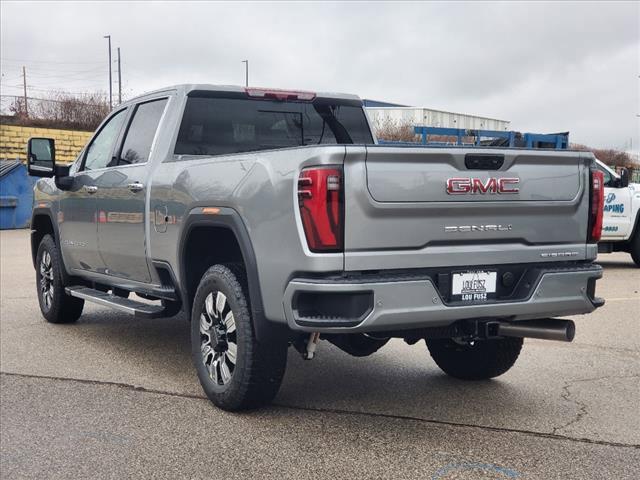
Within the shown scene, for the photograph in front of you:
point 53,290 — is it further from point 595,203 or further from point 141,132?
point 595,203

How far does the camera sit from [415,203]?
3.98m

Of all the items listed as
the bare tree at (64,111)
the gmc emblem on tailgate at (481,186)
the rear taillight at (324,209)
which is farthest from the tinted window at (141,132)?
the bare tree at (64,111)

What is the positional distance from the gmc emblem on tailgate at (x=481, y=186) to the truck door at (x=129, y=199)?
252cm

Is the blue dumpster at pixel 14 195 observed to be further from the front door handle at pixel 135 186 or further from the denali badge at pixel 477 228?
the denali badge at pixel 477 228

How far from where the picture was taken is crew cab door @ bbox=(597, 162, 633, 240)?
40.7 feet

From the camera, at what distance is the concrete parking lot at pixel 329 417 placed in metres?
3.84

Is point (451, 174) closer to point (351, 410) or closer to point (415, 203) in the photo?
point (415, 203)

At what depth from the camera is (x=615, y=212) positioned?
12469 millimetres

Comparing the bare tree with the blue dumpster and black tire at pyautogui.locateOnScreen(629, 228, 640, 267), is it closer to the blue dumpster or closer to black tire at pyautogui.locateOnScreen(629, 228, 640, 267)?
the blue dumpster

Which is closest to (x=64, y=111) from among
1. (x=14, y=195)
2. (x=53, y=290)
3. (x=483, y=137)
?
(x=14, y=195)

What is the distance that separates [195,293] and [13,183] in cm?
1780

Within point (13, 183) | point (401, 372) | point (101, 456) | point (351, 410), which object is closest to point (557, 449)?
point (351, 410)

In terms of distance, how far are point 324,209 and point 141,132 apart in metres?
2.88

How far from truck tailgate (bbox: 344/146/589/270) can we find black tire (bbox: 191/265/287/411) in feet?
2.85
